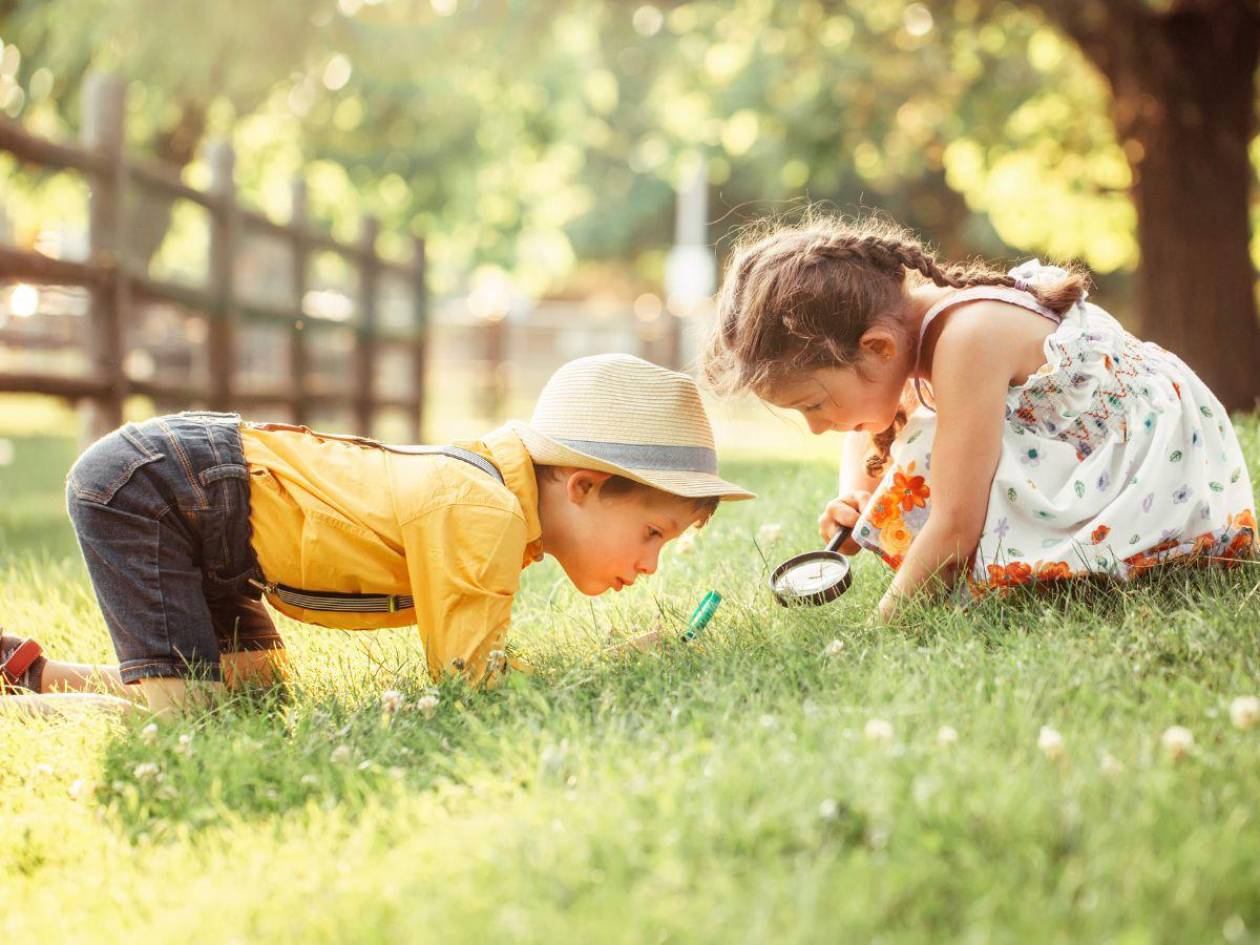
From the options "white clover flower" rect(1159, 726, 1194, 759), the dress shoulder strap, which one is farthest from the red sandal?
"white clover flower" rect(1159, 726, 1194, 759)

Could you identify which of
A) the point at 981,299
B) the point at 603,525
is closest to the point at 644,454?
the point at 603,525

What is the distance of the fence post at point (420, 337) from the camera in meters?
12.5

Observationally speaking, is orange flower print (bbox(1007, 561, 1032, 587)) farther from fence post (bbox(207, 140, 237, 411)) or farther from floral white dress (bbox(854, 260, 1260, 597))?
fence post (bbox(207, 140, 237, 411))

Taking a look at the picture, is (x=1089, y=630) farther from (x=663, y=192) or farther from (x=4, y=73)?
(x=663, y=192)

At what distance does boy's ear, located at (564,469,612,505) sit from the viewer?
117 inches

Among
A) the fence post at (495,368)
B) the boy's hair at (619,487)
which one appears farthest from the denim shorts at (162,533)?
the fence post at (495,368)

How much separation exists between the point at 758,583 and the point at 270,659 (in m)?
1.21

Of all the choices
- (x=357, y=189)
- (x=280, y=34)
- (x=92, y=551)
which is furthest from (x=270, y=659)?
(x=357, y=189)

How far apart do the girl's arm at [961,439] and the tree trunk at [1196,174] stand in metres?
6.68

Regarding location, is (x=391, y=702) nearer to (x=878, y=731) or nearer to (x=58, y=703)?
(x=58, y=703)

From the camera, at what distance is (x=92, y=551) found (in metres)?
2.88

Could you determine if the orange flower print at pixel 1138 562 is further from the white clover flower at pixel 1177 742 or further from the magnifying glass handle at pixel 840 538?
the white clover flower at pixel 1177 742

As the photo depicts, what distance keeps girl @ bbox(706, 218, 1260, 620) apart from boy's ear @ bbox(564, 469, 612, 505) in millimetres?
403

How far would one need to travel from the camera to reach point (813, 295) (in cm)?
301
